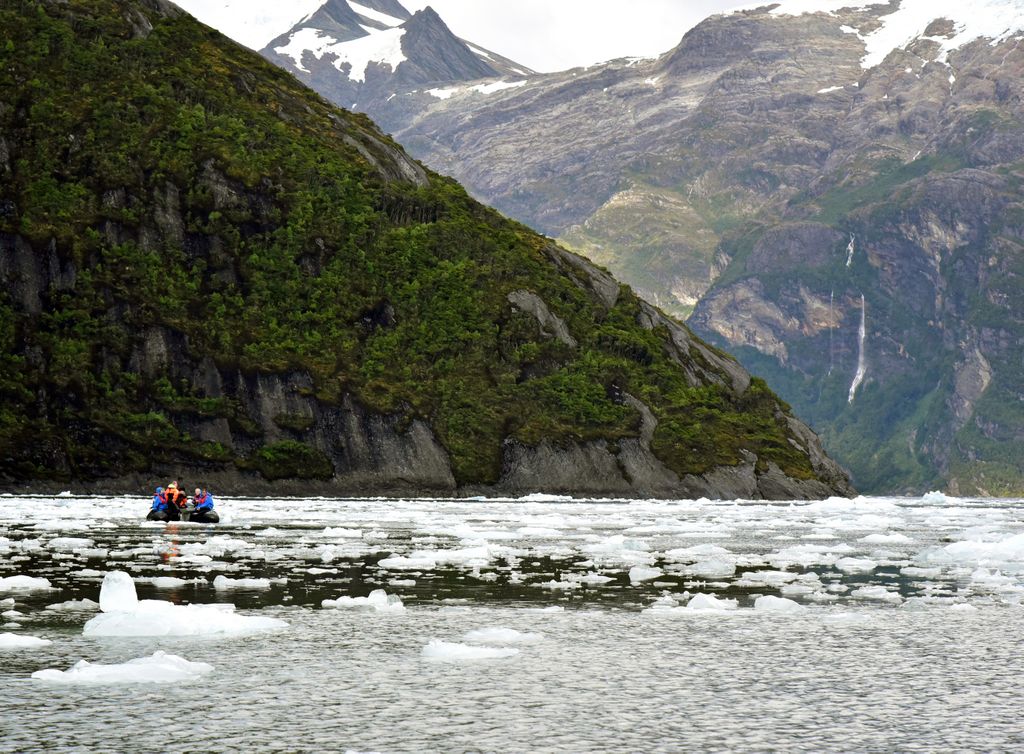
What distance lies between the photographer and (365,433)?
14738 centimetres

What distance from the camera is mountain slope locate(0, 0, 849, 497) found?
14238 centimetres

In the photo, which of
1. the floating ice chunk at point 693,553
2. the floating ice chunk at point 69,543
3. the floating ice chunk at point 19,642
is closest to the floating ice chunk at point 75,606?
the floating ice chunk at point 19,642

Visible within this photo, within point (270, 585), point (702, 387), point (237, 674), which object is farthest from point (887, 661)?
point (702, 387)

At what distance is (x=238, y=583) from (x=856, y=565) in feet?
75.4

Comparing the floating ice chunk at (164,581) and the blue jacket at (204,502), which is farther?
the blue jacket at (204,502)

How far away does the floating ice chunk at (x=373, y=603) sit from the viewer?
89.9 ft

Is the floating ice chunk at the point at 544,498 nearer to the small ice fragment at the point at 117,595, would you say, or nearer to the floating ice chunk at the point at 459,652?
the small ice fragment at the point at 117,595

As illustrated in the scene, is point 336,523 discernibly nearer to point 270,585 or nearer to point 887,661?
point 270,585

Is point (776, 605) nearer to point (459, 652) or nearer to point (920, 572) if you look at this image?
point (459, 652)

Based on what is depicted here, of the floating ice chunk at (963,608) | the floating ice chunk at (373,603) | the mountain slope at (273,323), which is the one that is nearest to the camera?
the floating ice chunk at (373,603)

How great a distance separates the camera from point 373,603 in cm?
2794

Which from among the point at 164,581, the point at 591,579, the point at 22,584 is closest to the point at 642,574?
the point at 591,579

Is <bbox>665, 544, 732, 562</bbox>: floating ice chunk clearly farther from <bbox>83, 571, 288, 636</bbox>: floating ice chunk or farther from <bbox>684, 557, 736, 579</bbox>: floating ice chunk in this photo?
<bbox>83, 571, 288, 636</bbox>: floating ice chunk

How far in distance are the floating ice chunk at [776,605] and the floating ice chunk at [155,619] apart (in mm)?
11918
